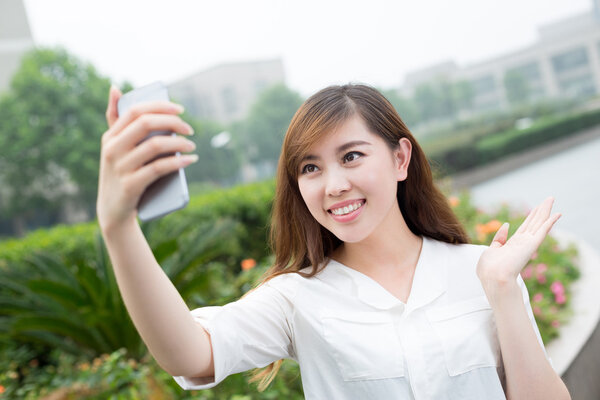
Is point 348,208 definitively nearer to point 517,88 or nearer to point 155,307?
point 155,307

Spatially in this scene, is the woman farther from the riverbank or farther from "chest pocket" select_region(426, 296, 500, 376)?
the riverbank

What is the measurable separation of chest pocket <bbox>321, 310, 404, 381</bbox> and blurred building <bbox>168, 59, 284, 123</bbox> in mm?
41051

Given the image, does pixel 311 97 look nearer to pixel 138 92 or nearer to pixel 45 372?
pixel 138 92

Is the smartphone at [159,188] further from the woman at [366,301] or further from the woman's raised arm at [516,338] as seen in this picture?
the woman's raised arm at [516,338]

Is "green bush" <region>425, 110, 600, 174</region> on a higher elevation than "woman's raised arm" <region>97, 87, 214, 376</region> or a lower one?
lower

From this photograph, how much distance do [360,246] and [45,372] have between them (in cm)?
349

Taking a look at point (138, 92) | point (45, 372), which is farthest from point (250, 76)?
point (138, 92)

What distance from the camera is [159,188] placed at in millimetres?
774

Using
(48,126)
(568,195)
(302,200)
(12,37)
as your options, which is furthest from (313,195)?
(12,37)

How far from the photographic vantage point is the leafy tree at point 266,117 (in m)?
36.9

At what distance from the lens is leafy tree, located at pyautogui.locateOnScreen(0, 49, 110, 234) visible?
26.0 m

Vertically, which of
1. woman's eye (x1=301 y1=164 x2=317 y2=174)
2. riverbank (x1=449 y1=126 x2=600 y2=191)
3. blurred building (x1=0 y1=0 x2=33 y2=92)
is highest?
blurred building (x1=0 y1=0 x2=33 y2=92)

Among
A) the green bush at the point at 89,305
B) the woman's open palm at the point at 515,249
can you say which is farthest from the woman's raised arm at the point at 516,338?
the green bush at the point at 89,305

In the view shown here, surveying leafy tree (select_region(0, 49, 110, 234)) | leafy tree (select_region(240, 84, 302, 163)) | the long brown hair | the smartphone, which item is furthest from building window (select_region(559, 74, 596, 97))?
the smartphone
